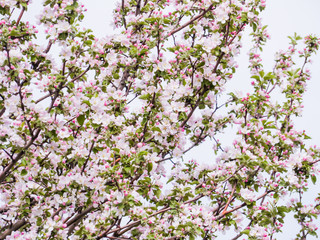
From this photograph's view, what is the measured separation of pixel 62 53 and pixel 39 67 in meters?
0.90

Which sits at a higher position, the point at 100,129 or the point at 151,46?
the point at 151,46

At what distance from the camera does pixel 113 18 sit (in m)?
7.37

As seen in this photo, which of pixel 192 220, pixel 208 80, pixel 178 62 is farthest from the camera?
pixel 178 62

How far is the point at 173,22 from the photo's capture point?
20.8ft

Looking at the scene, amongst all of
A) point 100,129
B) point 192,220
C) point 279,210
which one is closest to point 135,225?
point 192,220

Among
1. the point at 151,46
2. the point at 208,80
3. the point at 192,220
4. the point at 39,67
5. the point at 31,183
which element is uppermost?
the point at 151,46

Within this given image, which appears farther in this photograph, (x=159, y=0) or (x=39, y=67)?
(x=159, y=0)

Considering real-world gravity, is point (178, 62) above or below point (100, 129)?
above

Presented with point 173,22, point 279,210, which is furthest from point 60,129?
point 279,210

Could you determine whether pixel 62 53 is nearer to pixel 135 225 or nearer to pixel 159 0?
pixel 135 225

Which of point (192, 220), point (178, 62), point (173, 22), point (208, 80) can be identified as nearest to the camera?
point (192, 220)

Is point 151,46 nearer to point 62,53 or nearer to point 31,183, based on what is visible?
point 62,53

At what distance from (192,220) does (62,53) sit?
111 inches

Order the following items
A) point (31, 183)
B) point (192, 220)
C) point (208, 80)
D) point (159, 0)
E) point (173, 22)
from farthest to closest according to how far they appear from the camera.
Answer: point (159, 0) < point (173, 22) < point (208, 80) < point (31, 183) < point (192, 220)
